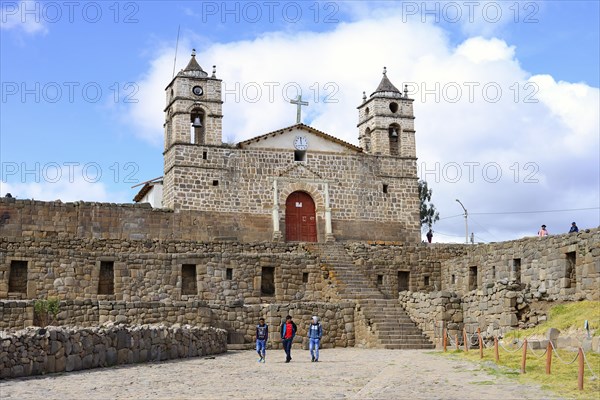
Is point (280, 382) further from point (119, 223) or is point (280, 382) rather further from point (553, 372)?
point (119, 223)

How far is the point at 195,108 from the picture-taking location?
34969 mm

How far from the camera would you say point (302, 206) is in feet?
117

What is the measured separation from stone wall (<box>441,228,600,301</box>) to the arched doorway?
7.66 m

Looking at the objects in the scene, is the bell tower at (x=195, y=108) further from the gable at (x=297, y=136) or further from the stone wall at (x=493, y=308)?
the stone wall at (x=493, y=308)

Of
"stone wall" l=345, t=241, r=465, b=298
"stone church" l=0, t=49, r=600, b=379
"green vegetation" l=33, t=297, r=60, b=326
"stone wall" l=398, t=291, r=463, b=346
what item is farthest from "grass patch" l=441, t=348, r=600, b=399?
"stone wall" l=345, t=241, r=465, b=298

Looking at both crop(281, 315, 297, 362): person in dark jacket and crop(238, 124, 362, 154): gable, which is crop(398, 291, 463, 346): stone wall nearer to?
crop(281, 315, 297, 362): person in dark jacket

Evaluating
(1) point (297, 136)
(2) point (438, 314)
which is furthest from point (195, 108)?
(2) point (438, 314)

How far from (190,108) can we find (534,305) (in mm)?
17385

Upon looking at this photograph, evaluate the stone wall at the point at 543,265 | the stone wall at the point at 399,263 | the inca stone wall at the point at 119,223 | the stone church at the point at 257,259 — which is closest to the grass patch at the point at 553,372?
the stone church at the point at 257,259

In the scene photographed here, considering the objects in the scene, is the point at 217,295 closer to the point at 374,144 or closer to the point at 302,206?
the point at 302,206

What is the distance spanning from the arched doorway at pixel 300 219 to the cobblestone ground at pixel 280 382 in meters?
15.6

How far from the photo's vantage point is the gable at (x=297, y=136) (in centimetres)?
3550

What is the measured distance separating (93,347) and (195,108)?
1922cm

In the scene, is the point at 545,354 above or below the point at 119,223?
below
